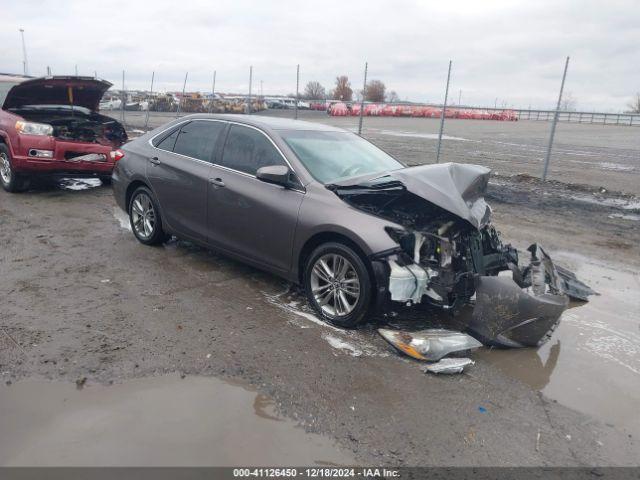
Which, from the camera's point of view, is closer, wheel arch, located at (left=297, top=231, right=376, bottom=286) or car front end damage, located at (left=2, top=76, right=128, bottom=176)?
wheel arch, located at (left=297, top=231, right=376, bottom=286)

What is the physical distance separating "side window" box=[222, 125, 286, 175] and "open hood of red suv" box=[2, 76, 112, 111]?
4.76 m

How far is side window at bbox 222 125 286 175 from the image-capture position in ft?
15.9

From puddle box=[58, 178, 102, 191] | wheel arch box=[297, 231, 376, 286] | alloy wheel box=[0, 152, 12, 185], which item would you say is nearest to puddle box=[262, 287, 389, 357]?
wheel arch box=[297, 231, 376, 286]

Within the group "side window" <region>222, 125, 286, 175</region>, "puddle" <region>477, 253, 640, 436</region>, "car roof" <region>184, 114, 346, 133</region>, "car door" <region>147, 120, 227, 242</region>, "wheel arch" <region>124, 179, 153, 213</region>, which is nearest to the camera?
"puddle" <region>477, 253, 640, 436</region>

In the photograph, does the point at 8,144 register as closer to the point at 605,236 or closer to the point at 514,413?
the point at 514,413

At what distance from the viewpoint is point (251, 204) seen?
15.6 ft

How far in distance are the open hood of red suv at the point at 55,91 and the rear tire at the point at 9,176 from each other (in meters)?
0.84

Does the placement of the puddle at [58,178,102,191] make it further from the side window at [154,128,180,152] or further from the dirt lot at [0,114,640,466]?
the side window at [154,128,180,152]

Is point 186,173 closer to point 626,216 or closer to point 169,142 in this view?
point 169,142

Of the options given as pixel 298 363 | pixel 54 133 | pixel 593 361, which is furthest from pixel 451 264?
pixel 54 133

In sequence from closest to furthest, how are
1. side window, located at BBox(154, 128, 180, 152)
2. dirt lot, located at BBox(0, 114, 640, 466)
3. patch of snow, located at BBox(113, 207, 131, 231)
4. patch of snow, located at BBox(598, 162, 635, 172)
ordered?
dirt lot, located at BBox(0, 114, 640, 466), side window, located at BBox(154, 128, 180, 152), patch of snow, located at BBox(113, 207, 131, 231), patch of snow, located at BBox(598, 162, 635, 172)

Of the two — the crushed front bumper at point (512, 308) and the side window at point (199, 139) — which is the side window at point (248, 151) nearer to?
the side window at point (199, 139)

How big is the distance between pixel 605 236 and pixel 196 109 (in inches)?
927

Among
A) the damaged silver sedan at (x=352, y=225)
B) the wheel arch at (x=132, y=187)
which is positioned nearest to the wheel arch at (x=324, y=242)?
the damaged silver sedan at (x=352, y=225)
